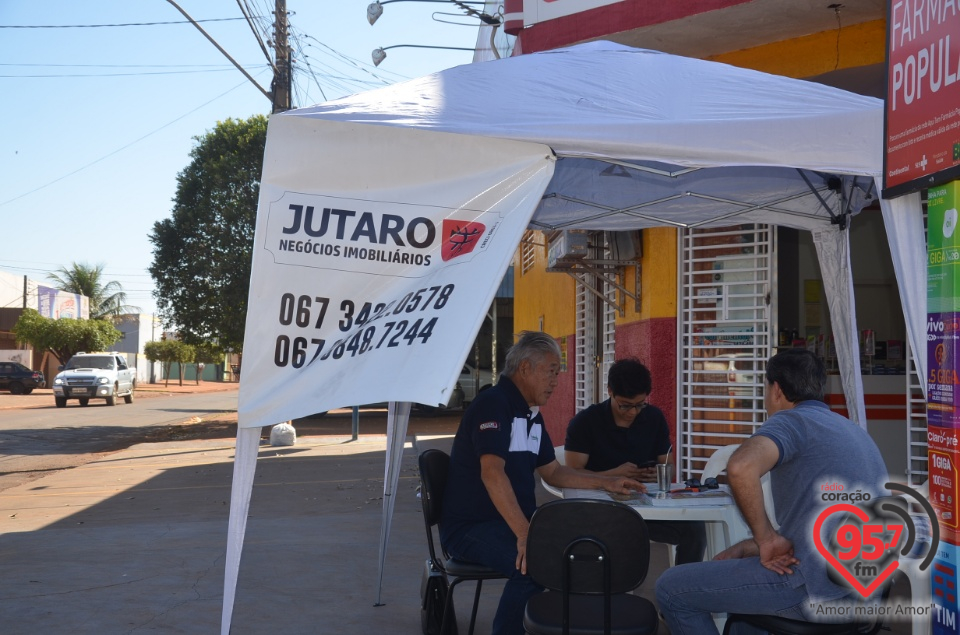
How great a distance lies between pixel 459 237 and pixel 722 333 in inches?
195

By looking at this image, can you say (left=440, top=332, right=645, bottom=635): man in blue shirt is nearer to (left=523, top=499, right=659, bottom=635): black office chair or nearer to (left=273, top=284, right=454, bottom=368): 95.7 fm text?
(left=523, top=499, right=659, bottom=635): black office chair

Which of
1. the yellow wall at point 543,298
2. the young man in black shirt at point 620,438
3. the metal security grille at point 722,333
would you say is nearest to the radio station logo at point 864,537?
the young man in black shirt at point 620,438

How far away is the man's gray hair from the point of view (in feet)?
14.9


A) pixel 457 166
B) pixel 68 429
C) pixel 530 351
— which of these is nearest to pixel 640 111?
→ pixel 457 166

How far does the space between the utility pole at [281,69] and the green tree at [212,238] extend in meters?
8.50

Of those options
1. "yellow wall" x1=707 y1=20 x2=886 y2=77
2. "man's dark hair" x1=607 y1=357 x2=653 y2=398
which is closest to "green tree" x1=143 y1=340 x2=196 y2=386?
"yellow wall" x1=707 y1=20 x2=886 y2=77

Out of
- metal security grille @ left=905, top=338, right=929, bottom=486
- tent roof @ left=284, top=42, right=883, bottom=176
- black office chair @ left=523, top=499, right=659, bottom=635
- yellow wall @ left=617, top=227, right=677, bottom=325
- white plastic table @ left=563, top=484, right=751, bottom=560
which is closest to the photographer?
black office chair @ left=523, top=499, right=659, bottom=635

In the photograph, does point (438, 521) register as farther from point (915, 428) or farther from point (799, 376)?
point (915, 428)

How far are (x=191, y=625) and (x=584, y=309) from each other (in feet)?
24.1

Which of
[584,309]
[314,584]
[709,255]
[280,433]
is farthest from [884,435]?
[280,433]

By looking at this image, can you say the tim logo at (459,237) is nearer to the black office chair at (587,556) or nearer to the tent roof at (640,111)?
the tent roof at (640,111)

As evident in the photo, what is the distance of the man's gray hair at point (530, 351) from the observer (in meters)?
4.54

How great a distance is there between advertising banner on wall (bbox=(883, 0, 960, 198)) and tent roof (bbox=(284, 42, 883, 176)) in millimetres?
188

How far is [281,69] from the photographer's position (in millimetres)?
16203
